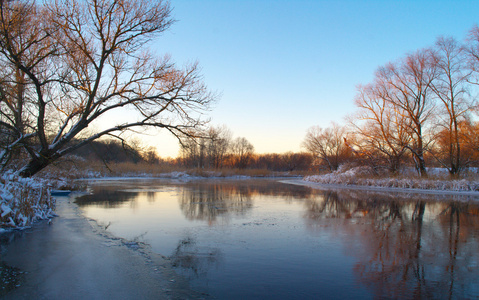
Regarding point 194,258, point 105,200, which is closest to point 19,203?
point 194,258

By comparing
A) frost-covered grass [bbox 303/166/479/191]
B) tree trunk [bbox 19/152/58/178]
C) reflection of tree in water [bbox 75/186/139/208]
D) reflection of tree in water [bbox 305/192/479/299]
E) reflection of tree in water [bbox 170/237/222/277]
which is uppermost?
tree trunk [bbox 19/152/58/178]

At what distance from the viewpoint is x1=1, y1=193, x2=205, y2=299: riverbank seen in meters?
4.29

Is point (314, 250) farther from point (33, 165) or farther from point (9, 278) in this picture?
point (33, 165)

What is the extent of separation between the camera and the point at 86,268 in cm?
531

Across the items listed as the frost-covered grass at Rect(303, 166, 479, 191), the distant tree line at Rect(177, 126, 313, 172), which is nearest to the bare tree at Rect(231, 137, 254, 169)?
the distant tree line at Rect(177, 126, 313, 172)

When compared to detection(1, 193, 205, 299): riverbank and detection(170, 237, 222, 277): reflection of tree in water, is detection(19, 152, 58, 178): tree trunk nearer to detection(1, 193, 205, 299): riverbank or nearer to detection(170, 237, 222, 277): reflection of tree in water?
detection(1, 193, 205, 299): riverbank

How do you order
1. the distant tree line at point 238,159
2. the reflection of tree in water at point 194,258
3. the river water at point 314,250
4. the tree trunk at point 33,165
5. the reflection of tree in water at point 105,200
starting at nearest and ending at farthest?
the river water at point 314,250 < the reflection of tree in water at point 194,258 < the tree trunk at point 33,165 < the reflection of tree in water at point 105,200 < the distant tree line at point 238,159

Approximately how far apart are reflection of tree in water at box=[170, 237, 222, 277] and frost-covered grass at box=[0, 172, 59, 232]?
4.65m

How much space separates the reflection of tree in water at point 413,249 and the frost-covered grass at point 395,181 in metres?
9.22

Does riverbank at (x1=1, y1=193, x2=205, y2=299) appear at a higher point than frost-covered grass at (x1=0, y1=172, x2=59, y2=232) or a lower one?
lower

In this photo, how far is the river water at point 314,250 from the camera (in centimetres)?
448

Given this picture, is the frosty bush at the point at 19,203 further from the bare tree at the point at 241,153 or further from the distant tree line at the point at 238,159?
the bare tree at the point at 241,153

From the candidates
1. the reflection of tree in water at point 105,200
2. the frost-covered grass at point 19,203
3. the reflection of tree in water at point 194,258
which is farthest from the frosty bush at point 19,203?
the reflection of tree in water at point 194,258

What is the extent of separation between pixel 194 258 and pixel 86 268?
73.6 inches
